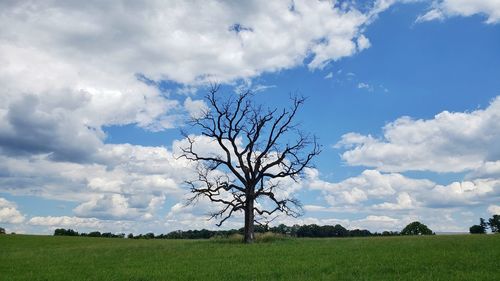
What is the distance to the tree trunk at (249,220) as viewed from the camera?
44281mm

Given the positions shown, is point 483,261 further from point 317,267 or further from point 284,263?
point 284,263

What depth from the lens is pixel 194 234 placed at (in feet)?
277

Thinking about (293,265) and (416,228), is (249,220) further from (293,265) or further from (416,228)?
(416,228)

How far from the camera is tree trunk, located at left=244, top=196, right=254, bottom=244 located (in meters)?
44.3

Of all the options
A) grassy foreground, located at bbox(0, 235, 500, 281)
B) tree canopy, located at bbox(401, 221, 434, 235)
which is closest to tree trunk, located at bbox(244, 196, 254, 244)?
grassy foreground, located at bbox(0, 235, 500, 281)

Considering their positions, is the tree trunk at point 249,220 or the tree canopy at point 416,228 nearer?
the tree trunk at point 249,220

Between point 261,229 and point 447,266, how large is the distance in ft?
91.9

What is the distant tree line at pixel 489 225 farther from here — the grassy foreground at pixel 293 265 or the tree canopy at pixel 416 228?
the grassy foreground at pixel 293 265

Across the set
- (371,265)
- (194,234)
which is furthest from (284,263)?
(194,234)

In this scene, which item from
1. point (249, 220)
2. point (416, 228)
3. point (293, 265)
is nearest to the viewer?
point (293, 265)

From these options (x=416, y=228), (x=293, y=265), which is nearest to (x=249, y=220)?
(x=293, y=265)

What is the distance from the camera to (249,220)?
44719 mm

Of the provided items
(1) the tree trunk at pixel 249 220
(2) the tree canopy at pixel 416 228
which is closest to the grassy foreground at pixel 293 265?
(1) the tree trunk at pixel 249 220

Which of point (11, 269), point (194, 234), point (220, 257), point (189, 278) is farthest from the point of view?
point (194, 234)
